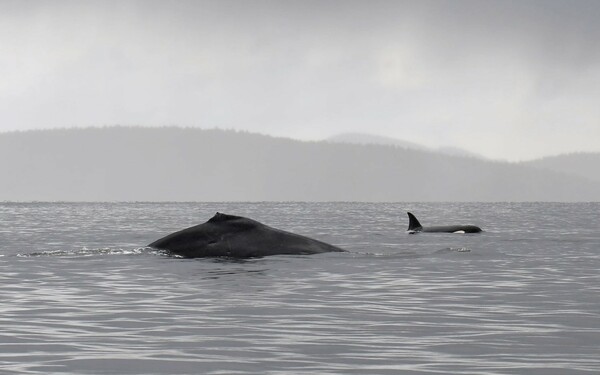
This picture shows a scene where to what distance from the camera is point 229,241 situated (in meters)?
22.9

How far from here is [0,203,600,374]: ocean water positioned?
10.3 metres

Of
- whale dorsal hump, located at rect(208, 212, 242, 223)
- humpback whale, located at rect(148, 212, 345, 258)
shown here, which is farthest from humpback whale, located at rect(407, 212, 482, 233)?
whale dorsal hump, located at rect(208, 212, 242, 223)

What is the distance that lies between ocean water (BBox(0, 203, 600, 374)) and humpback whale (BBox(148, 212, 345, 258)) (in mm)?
559

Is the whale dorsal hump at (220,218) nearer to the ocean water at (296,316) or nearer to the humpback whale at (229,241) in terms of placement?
the humpback whale at (229,241)

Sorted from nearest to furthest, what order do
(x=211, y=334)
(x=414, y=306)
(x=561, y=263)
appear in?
(x=211, y=334), (x=414, y=306), (x=561, y=263)

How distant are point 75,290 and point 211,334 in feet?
19.7

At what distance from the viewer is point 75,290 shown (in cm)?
1747

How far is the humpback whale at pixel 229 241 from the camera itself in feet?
74.8

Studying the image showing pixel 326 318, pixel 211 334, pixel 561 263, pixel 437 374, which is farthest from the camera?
pixel 561 263

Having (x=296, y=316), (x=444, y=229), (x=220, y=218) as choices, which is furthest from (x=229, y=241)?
(x=444, y=229)

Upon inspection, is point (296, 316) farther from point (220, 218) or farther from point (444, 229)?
point (444, 229)

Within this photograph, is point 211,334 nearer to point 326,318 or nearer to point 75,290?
point 326,318

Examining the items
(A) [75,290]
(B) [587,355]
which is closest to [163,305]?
(A) [75,290]

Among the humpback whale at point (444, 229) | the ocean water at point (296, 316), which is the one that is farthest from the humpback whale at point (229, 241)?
the humpback whale at point (444, 229)
